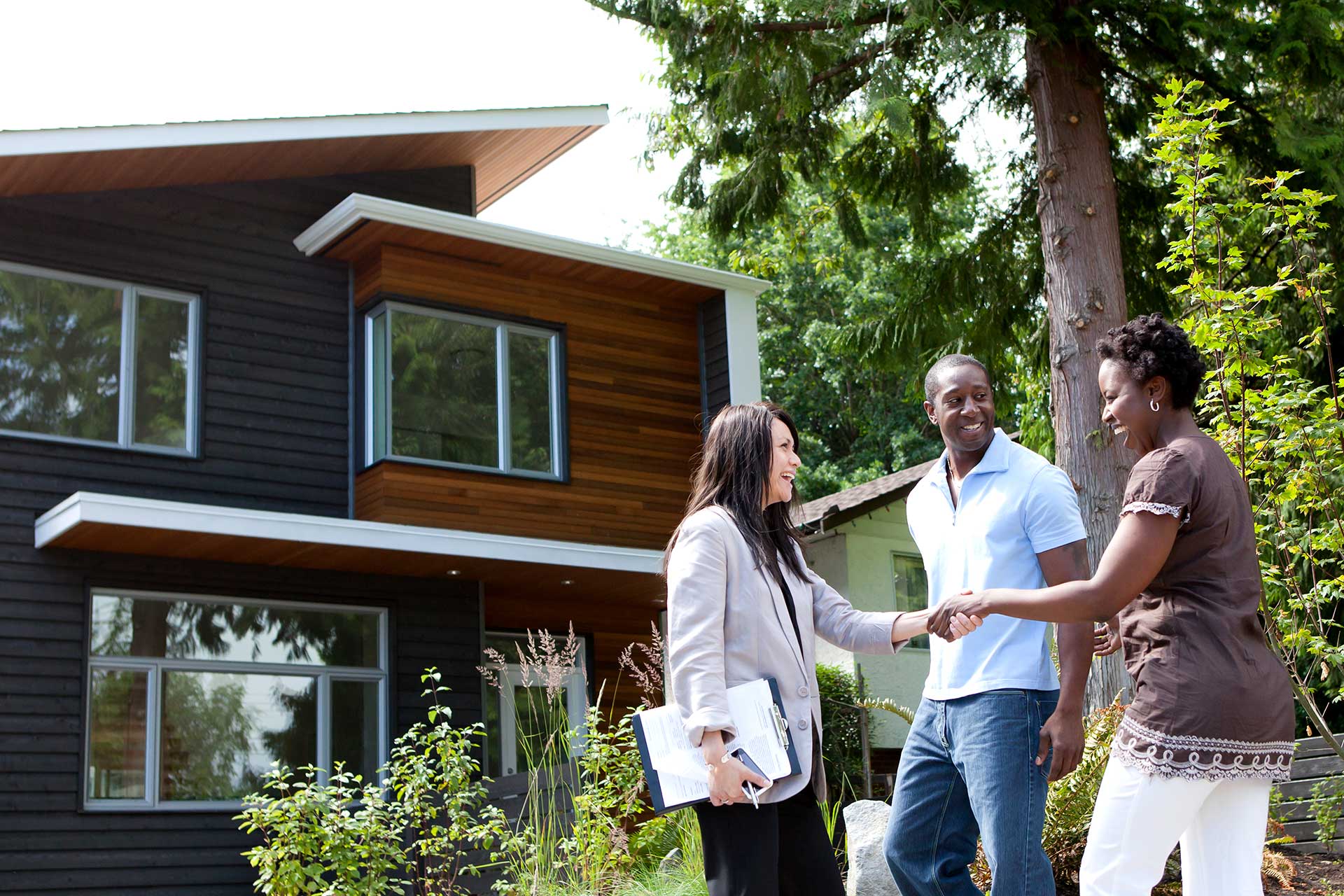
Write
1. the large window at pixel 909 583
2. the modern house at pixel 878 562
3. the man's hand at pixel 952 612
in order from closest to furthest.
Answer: the man's hand at pixel 952 612, the modern house at pixel 878 562, the large window at pixel 909 583

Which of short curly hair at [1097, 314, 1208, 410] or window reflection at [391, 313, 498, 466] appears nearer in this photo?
short curly hair at [1097, 314, 1208, 410]

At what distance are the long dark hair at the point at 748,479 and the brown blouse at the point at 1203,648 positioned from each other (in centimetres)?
90

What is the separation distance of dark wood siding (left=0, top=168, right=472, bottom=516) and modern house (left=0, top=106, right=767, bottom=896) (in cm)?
2

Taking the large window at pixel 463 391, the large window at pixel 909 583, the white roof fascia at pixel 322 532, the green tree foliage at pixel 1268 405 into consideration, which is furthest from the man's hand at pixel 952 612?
the large window at pixel 909 583

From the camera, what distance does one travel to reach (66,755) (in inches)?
392

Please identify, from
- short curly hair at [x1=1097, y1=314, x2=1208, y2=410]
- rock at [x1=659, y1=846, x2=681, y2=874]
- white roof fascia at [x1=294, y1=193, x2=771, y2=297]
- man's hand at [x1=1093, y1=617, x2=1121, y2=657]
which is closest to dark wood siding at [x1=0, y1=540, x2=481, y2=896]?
white roof fascia at [x1=294, y1=193, x2=771, y2=297]

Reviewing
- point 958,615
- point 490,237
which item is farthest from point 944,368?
point 490,237

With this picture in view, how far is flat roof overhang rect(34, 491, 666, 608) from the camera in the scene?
32.1ft

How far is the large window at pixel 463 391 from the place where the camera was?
38.9ft

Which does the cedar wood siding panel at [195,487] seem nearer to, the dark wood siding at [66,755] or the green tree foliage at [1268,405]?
the dark wood siding at [66,755]

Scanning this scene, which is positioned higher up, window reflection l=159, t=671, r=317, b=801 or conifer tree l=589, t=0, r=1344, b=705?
conifer tree l=589, t=0, r=1344, b=705

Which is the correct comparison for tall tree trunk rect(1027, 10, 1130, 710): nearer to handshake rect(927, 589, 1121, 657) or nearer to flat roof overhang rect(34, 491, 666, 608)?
flat roof overhang rect(34, 491, 666, 608)

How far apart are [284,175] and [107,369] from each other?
2.42m

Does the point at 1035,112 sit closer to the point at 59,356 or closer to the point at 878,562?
the point at 59,356
